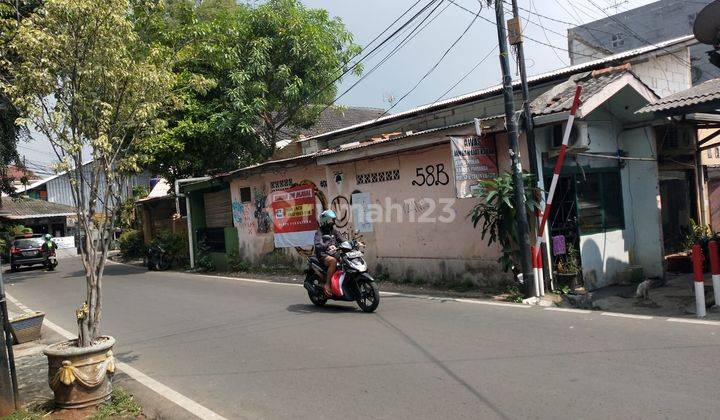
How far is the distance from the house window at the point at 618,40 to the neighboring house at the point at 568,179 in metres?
16.2

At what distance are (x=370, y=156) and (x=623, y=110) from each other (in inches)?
212

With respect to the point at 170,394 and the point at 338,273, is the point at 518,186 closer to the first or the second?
the point at 338,273

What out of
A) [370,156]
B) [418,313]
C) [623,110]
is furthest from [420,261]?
[623,110]

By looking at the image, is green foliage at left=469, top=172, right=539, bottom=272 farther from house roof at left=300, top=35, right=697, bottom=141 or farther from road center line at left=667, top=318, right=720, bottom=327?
house roof at left=300, top=35, right=697, bottom=141

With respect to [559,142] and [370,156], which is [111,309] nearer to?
[370,156]

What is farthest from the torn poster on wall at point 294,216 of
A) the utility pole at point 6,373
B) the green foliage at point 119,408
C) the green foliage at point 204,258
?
the utility pole at point 6,373

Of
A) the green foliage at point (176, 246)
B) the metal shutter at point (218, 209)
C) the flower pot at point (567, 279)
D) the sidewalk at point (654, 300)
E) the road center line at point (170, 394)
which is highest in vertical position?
the metal shutter at point (218, 209)

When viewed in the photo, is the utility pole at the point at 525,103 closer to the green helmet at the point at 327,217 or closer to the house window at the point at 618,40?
the green helmet at the point at 327,217

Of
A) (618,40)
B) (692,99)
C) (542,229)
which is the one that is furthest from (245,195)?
(618,40)

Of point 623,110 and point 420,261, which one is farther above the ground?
point 623,110

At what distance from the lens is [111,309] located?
11.2 meters

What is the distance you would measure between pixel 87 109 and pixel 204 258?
1428 cm

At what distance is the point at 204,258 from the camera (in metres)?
19.1

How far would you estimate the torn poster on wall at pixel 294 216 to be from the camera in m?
15.0
